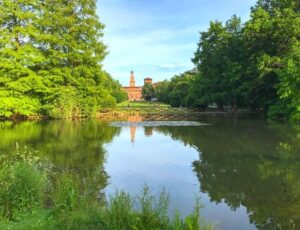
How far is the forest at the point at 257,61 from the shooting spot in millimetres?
32312

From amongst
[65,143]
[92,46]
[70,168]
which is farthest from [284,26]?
[70,168]

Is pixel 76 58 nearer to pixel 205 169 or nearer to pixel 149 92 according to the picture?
pixel 205 169

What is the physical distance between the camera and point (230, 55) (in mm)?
44906

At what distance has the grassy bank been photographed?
5.89 meters

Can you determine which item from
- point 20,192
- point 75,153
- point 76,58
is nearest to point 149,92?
point 76,58

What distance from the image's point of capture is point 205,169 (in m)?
12.1

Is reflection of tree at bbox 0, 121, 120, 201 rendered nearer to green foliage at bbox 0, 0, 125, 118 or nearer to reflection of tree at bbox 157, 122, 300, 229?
reflection of tree at bbox 157, 122, 300, 229

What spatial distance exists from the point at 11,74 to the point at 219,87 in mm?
25355

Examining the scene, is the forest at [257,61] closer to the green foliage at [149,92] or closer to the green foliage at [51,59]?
the green foliage at [51,59]

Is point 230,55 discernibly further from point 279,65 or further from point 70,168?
point 70,168

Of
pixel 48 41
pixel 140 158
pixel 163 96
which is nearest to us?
pixel 140 158

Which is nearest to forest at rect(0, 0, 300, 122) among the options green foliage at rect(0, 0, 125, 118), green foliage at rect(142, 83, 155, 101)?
green foliage at rect(0, 0, 125, 118)

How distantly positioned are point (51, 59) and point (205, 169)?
2973cm

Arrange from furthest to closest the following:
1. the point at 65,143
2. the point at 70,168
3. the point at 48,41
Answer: the point at 48,41 < the point at 65,143 < the point at 70,168
